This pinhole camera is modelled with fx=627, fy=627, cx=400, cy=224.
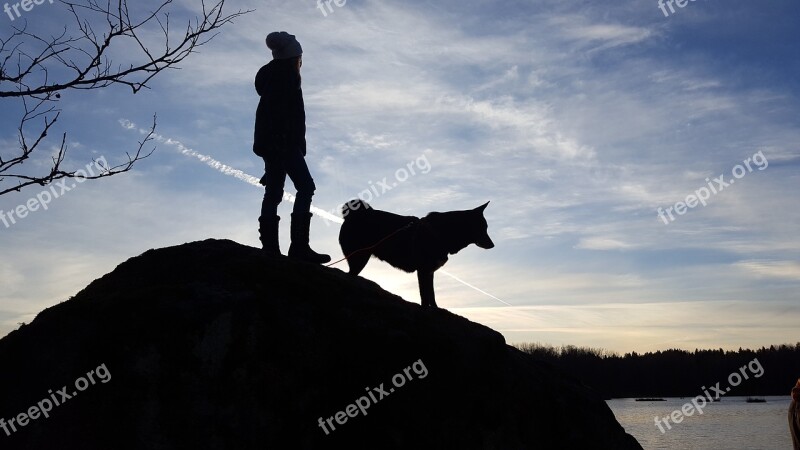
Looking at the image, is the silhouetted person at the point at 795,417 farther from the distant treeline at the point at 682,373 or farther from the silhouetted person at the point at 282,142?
the distant treeline at the point at 682,373

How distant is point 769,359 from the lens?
143875 mm

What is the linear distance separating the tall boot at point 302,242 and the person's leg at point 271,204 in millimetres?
247

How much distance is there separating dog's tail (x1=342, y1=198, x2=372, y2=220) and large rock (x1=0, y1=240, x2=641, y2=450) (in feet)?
7.71

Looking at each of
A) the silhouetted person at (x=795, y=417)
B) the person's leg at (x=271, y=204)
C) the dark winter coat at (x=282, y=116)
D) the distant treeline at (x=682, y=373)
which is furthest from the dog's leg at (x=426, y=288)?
the distant treeline at (x=682, y=373)

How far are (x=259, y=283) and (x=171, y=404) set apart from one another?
184 centimetres

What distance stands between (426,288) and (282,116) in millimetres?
3616

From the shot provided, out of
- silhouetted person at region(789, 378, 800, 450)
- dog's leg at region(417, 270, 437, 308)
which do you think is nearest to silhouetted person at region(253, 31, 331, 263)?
dog's leg at region(417, 270, 437, 308)

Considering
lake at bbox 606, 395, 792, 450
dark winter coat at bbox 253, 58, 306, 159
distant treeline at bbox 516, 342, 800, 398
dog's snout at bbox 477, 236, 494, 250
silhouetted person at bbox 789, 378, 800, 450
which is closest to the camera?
silhouetted person at bbox 789, 378, 800, 450

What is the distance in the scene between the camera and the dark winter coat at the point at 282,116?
30.4 feet

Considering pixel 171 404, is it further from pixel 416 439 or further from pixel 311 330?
pixel 416 439

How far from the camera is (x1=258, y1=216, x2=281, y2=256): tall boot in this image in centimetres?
934

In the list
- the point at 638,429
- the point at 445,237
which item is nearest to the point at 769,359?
the point at 638,429

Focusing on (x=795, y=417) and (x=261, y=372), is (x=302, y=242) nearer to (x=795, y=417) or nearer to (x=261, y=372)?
(x=261, y=372)

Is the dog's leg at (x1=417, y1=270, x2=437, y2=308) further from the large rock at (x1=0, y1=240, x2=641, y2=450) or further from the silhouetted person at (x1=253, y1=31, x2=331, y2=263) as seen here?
the silhouetted person at (x1=253, y1=31, x2=331, y2=263)
